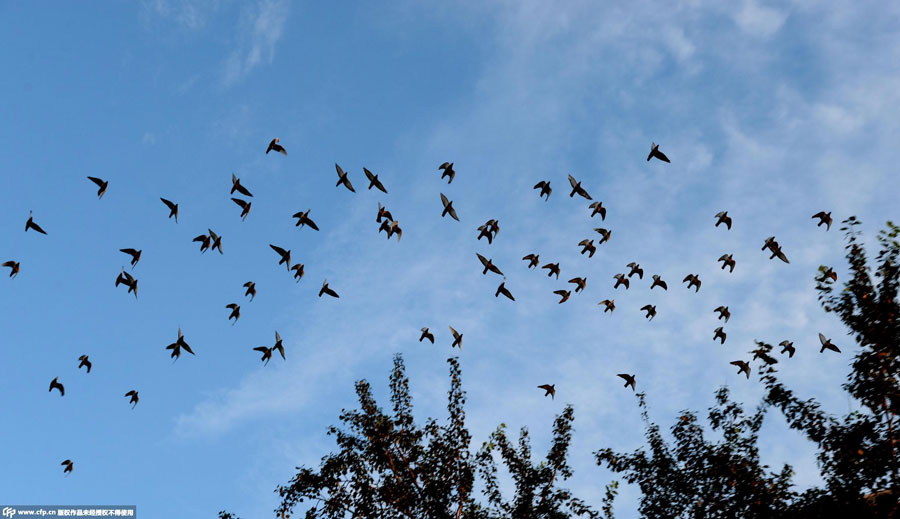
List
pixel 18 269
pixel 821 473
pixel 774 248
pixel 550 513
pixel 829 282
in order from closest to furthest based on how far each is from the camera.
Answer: pixel 18 269 → pixel 774 248 → pixel 821 473 → pixel 829 282 → pixel 550 513

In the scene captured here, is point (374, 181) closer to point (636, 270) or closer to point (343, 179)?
point (343, 179)

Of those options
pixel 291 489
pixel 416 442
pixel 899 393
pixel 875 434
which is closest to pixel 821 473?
pixel 875 434

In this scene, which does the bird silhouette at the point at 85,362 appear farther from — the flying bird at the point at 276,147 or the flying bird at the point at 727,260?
the flying bird at the point at 727,260

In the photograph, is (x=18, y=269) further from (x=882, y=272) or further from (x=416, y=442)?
(x=882, y=272)

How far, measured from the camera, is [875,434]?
58.7 feet

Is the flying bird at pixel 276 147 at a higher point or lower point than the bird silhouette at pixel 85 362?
higher

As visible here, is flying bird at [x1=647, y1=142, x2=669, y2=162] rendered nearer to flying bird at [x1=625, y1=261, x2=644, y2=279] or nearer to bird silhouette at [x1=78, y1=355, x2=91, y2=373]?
flying bird at [x1=625, y1=261, x2=644, y2=279]

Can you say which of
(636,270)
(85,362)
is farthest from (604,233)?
(85,362)

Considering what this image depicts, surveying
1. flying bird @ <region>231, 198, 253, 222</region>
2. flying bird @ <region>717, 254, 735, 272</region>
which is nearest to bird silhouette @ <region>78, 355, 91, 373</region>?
flying bird @ <region>231, 198, 253, 222</region>

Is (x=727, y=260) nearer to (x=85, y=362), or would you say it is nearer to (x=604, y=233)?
(x=604, y=233)

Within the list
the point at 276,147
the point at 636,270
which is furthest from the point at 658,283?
the point at 276,147

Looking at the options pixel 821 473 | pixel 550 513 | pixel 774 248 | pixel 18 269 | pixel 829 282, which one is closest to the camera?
pixel 18 269

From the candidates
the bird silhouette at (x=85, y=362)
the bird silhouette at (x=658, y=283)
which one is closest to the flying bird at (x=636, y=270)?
the bird silhouette at (x=658, y=283)

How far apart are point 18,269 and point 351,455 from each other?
1173 cm
